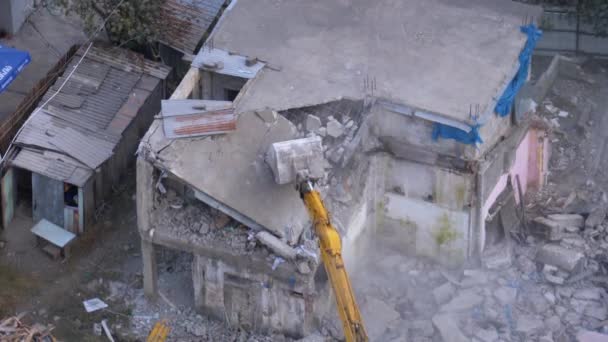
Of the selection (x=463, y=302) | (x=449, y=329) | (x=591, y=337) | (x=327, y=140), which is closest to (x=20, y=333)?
(x=327, y=140)

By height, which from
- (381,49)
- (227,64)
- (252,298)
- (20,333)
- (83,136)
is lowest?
(20,333)

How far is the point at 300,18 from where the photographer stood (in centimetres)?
2716

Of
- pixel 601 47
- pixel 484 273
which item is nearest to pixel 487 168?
pixel 484 273

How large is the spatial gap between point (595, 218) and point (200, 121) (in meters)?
9.98

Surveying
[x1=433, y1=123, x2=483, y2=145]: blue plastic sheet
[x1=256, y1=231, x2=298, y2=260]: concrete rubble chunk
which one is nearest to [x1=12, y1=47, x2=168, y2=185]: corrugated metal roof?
[x1=256, y1=231, x2=298, y2=260]: concrete rubble chunk

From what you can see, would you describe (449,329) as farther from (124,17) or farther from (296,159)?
(124,17)

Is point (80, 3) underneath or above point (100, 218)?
above

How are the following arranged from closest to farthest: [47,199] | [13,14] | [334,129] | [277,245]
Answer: [277,245], [334,129], [47,199], [13,14]

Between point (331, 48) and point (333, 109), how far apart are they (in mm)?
2006

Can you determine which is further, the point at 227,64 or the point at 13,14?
the point at 13,14

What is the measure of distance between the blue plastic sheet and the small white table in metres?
9.23

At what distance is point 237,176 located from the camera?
76.5 ft

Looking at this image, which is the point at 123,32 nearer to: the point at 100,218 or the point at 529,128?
the point at 100,218

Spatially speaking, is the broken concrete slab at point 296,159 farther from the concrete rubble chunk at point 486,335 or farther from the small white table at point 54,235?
the small white table at point 54,235
